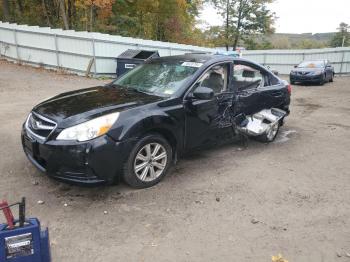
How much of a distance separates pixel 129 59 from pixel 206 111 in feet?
34.5

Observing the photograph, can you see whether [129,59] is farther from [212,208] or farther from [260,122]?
[212,208]

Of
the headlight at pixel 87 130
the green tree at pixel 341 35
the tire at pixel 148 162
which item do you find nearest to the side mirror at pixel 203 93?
the tire at pixel 148 162

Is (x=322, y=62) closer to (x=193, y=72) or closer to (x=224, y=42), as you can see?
(x=193, y=72)

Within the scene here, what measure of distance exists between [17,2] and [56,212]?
99.8 feet

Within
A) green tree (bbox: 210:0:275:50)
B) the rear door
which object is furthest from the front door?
green tree (bbox: 210:0:275:50)

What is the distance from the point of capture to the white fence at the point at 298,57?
91.1 feet

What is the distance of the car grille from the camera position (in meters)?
4.07

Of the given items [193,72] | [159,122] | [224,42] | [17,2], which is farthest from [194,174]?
[224,42]

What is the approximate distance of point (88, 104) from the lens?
440 cm

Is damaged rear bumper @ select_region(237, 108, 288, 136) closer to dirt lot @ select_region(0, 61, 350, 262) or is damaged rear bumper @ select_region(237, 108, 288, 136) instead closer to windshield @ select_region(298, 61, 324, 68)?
dirt lot @ select_region(0, 61, 350, 262)

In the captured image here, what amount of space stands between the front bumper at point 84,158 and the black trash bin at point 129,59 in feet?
36.8

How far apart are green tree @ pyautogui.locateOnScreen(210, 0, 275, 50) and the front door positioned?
37.9 metres

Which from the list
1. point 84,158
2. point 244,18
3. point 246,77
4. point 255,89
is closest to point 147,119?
point 84,158

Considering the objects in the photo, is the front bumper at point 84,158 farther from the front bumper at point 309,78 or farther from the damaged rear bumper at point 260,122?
the front bumper at point 309,78
